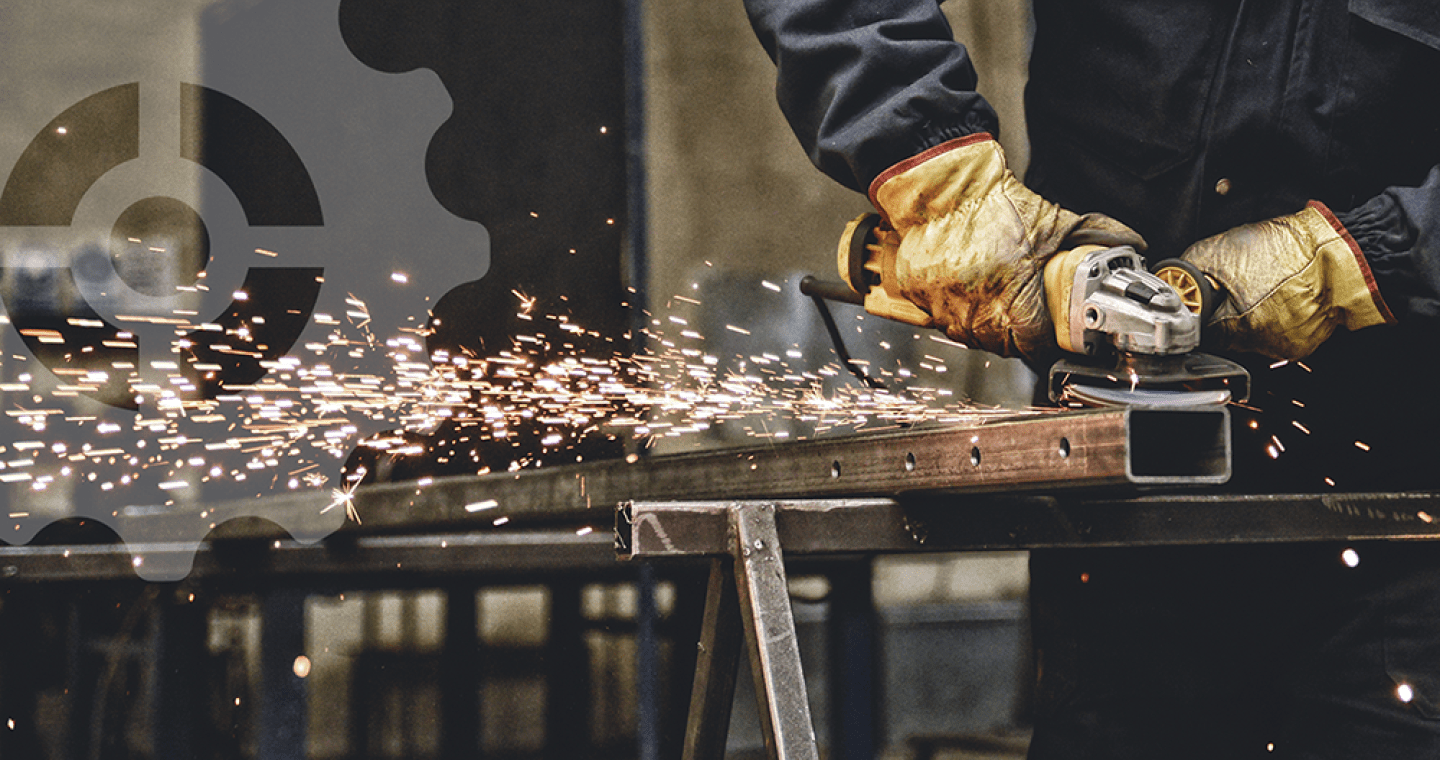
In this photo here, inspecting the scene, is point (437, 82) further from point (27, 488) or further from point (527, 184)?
point (27, 488)

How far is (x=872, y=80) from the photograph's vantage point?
1.18 meters

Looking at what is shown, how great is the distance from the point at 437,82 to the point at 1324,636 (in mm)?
2633

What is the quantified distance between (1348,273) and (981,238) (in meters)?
0.41

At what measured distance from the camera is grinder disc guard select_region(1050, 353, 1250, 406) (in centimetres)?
100

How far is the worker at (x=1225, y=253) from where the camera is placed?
1143mm

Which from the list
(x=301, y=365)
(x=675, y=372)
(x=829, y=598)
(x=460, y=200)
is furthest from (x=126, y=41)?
(x=829, y=598)

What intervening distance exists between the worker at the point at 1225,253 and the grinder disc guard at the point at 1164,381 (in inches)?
3.4

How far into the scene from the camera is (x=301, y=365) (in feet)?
11.2

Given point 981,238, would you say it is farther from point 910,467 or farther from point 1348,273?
point 1348,273

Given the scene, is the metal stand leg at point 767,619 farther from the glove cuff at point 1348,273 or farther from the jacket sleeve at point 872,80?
the glove cuff at point 1348,273
